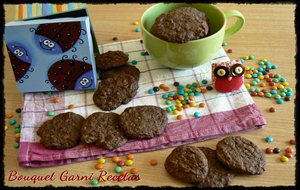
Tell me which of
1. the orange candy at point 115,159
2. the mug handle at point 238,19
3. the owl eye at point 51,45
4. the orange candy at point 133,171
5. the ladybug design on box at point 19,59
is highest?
the mug handle at point 238,19

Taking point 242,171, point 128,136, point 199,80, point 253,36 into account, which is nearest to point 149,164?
point 128,136

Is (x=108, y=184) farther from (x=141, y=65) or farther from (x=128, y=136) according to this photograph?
(x=141, y=65)

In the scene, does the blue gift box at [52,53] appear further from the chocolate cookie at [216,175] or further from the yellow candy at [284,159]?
the yellow candy at [284,159]

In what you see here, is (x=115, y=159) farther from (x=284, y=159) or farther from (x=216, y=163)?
(x=284, y=159)

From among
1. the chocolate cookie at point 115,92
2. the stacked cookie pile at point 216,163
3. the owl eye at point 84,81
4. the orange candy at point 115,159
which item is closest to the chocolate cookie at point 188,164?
the stacked cookie pile at point 216,163

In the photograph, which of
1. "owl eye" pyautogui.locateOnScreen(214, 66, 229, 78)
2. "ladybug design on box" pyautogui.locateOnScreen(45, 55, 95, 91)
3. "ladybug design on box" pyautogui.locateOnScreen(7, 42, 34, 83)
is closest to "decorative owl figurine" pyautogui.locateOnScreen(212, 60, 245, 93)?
"owl eye" pyautogui.locateOnScreen(214, 66, 229, 78)

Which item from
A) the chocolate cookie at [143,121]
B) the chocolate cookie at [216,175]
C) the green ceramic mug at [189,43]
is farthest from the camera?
the green ceramic mug at [189,43]

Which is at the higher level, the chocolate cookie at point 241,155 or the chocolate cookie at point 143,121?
the chocolate cookie at point 241,155
